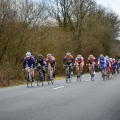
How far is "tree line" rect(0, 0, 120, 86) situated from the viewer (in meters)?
30.5

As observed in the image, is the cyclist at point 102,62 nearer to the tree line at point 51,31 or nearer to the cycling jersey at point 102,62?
the cycling jersey at point 102,62

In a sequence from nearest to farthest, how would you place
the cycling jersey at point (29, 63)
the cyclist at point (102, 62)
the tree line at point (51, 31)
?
1. the cycling jersey at point (29, 63)
2. the cyclist at point (102, 62)
3. the tree line at point (51, 31)

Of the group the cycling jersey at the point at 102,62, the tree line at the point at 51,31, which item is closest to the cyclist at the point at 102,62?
the cycling jersey at the point at 102,62

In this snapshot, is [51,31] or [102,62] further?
[51,31]

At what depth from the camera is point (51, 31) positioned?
39750mm

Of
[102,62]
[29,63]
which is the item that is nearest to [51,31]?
[102,62]

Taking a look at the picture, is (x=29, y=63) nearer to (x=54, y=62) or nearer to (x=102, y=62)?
(x=54, y=62)

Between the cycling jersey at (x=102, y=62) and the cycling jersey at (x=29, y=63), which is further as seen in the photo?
the cycling jersey at (x=102, y=62)

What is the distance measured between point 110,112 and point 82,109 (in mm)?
830

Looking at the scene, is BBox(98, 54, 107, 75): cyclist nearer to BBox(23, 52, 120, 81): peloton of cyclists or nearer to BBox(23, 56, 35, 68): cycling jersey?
BBox(23, 52, 120, 81): peloton of cyclists

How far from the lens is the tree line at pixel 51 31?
3055 centimetres

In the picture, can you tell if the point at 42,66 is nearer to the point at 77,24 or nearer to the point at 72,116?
the point at 72,116

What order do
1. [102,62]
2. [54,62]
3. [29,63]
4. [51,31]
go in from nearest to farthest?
[29,63], [54,62], [102,62], [51,31]

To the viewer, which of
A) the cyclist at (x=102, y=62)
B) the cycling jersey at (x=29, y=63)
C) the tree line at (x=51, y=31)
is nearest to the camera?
the cycling jersey at (x=29, y=63)
